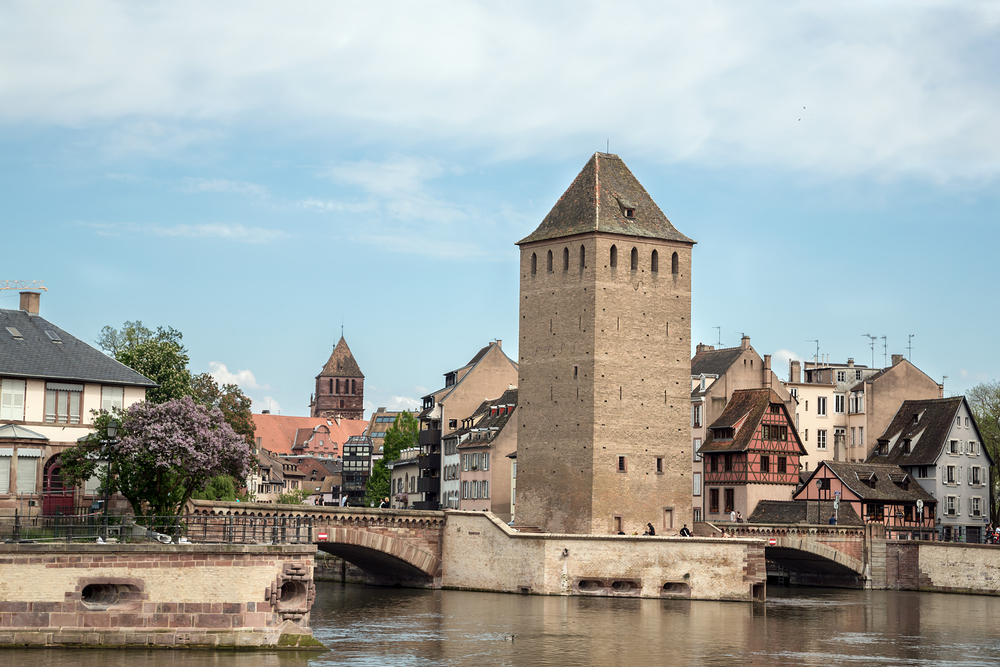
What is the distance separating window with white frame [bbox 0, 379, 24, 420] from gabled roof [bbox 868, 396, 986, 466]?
1868 inches

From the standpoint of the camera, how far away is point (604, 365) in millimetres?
60969

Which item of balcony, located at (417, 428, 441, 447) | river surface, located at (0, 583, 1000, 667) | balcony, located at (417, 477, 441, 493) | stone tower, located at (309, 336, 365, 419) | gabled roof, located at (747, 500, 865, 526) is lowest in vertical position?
river surface, located at (0, 583, 1000, 667)

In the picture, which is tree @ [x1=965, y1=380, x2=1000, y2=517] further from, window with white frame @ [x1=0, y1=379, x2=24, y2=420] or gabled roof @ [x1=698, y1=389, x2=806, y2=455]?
window with white frame @ [x1=0, y1=379, x2=24, y2=420]

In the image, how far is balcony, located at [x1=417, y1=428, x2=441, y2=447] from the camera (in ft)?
293

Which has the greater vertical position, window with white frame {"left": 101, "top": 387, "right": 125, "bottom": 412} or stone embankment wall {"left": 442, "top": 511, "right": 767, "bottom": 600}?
window with white frame {"left": 101, "top": 387, "right": 125, "bottom": 412}

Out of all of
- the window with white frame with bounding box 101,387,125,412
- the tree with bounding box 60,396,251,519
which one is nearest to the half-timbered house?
the tree with bounding box 60,396,251,519

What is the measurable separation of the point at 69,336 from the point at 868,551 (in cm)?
3874

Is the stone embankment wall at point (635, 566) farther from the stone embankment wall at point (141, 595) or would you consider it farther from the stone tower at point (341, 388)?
the stone tower at point (341, 388)

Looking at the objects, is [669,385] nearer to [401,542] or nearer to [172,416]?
[401,542]

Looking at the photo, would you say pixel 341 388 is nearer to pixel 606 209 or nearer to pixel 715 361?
pixel 715 361

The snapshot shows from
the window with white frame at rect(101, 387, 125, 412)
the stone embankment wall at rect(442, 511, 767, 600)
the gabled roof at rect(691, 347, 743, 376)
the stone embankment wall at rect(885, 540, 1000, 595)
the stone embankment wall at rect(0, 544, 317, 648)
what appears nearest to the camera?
the stone embankment wall at rect(0, 544, 317, 648)

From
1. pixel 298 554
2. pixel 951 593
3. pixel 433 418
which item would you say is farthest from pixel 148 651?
pixel 433 418

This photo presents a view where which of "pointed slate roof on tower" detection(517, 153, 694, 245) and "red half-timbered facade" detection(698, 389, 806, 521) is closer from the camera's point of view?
"pointed slate roof on tower" detection(517, 153, 694, 245)

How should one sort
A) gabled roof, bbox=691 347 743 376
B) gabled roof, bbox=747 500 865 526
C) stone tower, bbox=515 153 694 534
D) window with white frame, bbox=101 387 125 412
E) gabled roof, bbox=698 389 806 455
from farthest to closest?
gabled roof, bbox=691 347 743 376 → gabled roof, bbox=698 389 806 455 → gabled roof, bbox=747 500 865 526 → stone tower, bbox=515 153 694 534 → window with white frame, bbox=101 387 125 412
